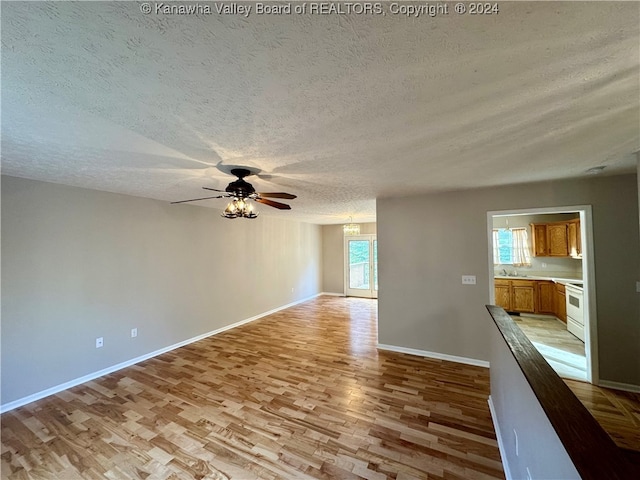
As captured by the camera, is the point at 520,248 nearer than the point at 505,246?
Yes

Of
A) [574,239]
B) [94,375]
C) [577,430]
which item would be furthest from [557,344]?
[94,375]

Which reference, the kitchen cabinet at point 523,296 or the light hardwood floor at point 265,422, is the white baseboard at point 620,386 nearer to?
the light hardwood floor at point 265,422

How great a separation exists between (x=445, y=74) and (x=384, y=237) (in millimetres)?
3030

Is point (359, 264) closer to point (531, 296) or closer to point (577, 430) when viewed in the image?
point (531, 296)

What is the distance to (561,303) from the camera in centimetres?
502

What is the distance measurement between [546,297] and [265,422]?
239 inches

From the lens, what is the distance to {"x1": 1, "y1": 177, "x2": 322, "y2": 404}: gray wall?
270 cm

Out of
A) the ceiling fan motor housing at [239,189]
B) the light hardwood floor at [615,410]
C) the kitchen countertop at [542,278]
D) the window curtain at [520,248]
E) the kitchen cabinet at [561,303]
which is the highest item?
the ceiling fan motor housing at [239,189]

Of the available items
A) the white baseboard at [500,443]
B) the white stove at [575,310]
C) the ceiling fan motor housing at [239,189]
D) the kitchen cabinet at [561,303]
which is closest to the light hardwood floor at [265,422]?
the white baseboard at [500,443]

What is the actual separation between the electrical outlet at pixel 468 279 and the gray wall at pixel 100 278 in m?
4.10

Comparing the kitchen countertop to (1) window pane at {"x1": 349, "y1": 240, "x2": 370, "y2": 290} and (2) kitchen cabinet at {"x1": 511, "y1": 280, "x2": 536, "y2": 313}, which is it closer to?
(2) kitchen cabinet at {"x1": 511, "y1": 280, "x2": 536, "y2": 313}

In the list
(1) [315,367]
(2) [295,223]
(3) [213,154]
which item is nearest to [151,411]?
(1) [315,367]

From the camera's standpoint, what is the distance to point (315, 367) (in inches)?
134

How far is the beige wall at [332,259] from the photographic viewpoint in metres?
8.34
